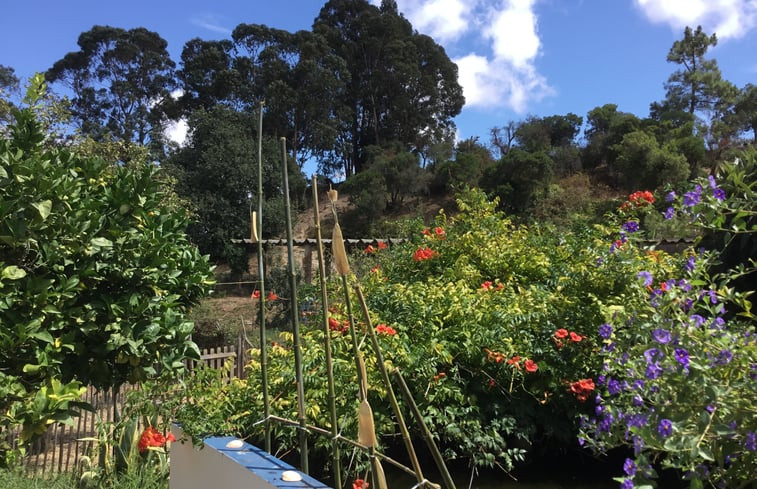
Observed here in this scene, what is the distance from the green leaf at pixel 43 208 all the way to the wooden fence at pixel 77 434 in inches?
69.9

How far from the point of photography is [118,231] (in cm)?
199

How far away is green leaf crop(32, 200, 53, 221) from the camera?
1764mm

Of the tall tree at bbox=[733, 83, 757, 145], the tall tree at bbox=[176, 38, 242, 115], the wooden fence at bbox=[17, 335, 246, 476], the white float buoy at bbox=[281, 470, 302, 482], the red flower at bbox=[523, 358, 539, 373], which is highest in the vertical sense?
the tall tree at bbox=[176, 38, 242, 115]

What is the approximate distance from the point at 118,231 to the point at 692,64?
25.7 meters

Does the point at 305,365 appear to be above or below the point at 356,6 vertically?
below

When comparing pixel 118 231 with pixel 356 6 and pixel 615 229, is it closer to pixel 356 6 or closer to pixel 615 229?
pixel 615 229

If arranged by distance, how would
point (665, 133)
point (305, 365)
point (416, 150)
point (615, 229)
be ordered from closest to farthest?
point (305, 365)
point (615, 229)
point (665, 133)
point (416, 150)

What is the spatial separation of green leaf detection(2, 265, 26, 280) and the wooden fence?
1.74 m

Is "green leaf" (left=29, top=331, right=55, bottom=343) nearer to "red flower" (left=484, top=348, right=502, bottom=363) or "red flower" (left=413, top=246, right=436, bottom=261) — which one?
"red flower" (left=484, top=348, right=502, bottom=363)

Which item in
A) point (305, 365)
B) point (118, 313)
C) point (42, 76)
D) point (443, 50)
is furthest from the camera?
point (443, 50)

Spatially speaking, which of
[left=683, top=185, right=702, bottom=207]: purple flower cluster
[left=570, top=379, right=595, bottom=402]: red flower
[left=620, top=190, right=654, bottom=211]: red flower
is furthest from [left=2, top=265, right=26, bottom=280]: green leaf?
[left=620, top=190, right=654, bottom=211]: red flower

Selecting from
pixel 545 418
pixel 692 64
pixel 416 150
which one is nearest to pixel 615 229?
pixel 545 418

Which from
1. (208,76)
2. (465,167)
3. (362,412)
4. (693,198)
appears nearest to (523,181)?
(465,167)

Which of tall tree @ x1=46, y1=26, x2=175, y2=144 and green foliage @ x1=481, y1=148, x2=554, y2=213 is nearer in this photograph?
green foliage @ x1=481, y1=148, x2=554, y2=213
